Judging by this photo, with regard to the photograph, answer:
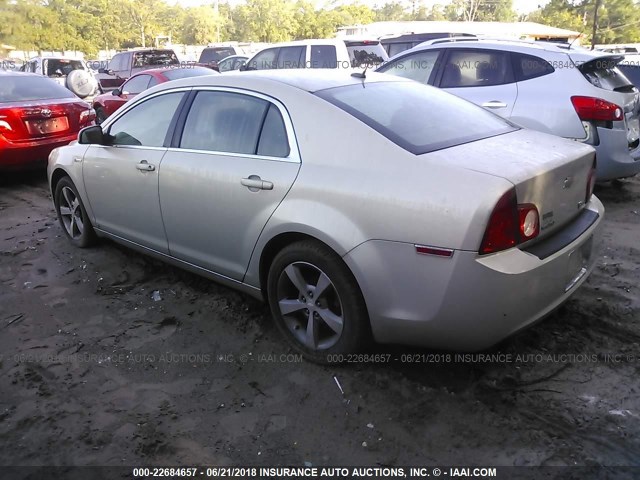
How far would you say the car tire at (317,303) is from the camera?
110 inches

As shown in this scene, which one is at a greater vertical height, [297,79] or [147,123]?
[297,79]

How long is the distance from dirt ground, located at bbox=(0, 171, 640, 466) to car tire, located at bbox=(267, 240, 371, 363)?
0.15 meters

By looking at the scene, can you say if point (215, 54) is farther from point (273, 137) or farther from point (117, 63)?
point (273, 137)

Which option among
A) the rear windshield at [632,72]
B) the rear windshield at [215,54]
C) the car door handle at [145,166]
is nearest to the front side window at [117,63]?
the rear windshield at [215,54]

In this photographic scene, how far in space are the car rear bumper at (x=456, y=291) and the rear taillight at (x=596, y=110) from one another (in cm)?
303

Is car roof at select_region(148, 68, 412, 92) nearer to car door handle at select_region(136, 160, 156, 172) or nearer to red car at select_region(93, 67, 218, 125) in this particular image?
car door handle at select_region(136, 160, 156, 172)

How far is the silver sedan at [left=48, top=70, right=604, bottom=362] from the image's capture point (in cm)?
244

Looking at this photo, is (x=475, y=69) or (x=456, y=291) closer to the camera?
(x=456, y=291)

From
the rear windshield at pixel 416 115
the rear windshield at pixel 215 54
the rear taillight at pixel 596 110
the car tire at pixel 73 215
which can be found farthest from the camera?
the rear windshield at pixel 215 54

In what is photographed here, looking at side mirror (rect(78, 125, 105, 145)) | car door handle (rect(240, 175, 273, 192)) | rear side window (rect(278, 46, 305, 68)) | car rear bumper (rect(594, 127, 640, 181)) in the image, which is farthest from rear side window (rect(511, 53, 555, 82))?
rear side window (rect(278, 46, 305, 68))

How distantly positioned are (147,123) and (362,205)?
2.23 meters

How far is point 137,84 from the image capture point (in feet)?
35.7

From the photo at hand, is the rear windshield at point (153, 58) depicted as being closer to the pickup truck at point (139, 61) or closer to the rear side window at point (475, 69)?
the pickup truck at point (139, 61)

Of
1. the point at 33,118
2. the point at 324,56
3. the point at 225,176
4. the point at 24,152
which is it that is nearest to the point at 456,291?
the point at 225,176
